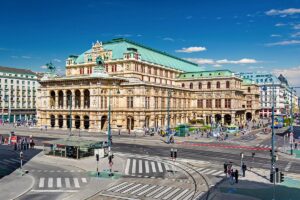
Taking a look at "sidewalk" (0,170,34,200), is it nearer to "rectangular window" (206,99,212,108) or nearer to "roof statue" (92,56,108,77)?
"roof statue" (92,56,108,77)

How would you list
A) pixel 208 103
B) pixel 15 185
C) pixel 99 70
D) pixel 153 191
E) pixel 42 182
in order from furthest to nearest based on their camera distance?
pixel 208 103 → pixel 99 70 → pixel 42 182 → pixel 15 185 → pixel 153 191

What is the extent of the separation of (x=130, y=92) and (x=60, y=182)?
59598mm

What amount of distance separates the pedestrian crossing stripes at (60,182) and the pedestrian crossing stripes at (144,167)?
20.8 ft

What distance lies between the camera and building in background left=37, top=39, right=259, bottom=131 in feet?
294

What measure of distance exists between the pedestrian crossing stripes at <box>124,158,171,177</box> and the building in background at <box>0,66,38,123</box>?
102 m

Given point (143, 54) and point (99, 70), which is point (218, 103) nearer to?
point (143, 54)

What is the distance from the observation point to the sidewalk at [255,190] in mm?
27469

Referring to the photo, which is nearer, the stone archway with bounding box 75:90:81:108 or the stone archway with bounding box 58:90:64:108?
the stone archway with bounding box 75:90:81:108

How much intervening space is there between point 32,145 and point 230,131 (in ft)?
180

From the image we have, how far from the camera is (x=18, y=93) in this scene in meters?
140

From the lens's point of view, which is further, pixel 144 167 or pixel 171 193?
pixel 144 167

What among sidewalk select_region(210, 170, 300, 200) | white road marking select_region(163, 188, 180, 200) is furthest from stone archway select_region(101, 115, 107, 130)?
white road marking select_region(163, 188, 180, 200)

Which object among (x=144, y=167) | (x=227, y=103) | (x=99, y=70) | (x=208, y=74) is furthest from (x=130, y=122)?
(x=144, y=167)

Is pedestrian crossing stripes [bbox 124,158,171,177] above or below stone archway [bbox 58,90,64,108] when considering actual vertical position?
below
